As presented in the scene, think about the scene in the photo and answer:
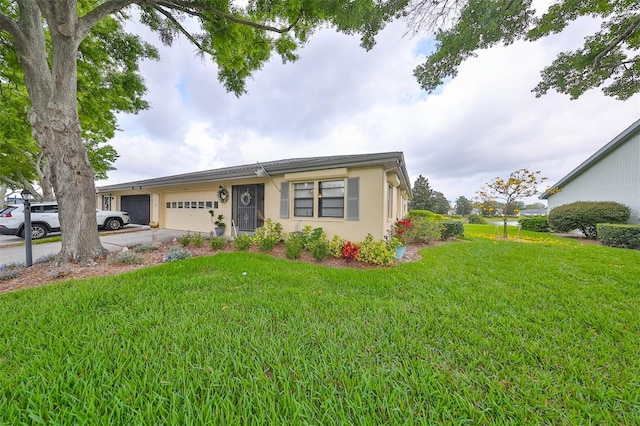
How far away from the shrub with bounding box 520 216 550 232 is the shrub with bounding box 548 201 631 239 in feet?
3.73

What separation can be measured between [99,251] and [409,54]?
1005 centimetres

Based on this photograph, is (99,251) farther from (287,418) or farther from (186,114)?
(186,114)

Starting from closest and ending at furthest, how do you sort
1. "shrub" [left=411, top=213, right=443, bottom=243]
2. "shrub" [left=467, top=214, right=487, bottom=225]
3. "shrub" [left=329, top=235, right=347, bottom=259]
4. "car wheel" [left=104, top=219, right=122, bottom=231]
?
"shrub" [left=329, top=235, right=347, bottom=259]
"shrub" [left=411, top=213, right=443, bottom=243]
"car wheel" [left=104, top=219, right=122, bottom=231]
"shrub" [left=467, top=214, right=487, bottom=225]

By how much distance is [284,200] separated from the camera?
6.73 m

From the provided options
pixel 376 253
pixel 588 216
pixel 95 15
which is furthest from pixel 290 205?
pixel 588 216

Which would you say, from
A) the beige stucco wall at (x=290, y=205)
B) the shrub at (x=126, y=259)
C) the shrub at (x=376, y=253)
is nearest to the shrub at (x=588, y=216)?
the beige stucco wall at (x=290, y=205)

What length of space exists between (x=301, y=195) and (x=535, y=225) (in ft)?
50.8

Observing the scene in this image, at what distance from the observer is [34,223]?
809 centimetres

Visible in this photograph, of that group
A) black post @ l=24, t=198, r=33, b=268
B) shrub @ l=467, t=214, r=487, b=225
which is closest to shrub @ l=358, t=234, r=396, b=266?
black post @ l=24, t=198, r=33, b=268

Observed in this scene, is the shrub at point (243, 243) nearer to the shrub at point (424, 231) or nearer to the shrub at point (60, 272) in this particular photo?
the shrub at point (60, 272)

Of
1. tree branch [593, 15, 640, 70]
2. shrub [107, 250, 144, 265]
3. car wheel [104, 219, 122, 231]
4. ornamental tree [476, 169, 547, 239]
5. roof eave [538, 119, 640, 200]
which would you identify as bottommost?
shrub [107, 250, 144, 265]

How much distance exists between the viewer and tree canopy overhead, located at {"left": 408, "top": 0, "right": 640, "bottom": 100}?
4.62 metres

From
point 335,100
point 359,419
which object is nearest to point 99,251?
point 359,419

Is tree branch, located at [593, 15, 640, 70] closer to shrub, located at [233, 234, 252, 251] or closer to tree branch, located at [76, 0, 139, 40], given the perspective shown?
shrub, located at [233, 234, 252, 251]
